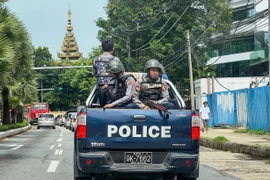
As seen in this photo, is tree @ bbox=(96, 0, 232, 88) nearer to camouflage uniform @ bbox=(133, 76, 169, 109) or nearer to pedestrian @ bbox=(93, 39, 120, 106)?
pedestrian @ bbox=(93, 39, 120, 106)

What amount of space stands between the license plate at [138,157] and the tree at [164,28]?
3665 centimetres

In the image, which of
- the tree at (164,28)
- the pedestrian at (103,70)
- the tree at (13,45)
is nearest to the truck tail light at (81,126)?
the pedestrian at (103,70)

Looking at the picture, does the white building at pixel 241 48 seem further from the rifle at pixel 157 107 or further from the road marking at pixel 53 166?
the rifle at pixel 157 107

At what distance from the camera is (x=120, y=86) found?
26.0 ft

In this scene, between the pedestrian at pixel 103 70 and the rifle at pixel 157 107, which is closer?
the rifle at pixel 157 107

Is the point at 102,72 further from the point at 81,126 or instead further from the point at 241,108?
the point at 241,108

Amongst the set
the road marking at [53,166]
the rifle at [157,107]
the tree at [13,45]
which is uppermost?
the tree at [13,45]

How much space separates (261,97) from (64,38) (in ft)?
338

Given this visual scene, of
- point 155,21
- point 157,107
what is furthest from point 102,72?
point 155,21

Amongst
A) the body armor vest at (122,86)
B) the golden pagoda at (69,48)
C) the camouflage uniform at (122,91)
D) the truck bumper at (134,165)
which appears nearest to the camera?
the truck bumper at (134,165)

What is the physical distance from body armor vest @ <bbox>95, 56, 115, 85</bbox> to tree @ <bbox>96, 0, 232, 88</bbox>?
34202 millimetres

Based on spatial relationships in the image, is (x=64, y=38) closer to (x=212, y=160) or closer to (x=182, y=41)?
(x=182, y=41)

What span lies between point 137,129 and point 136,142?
17 cm

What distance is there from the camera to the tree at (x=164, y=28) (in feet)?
145
